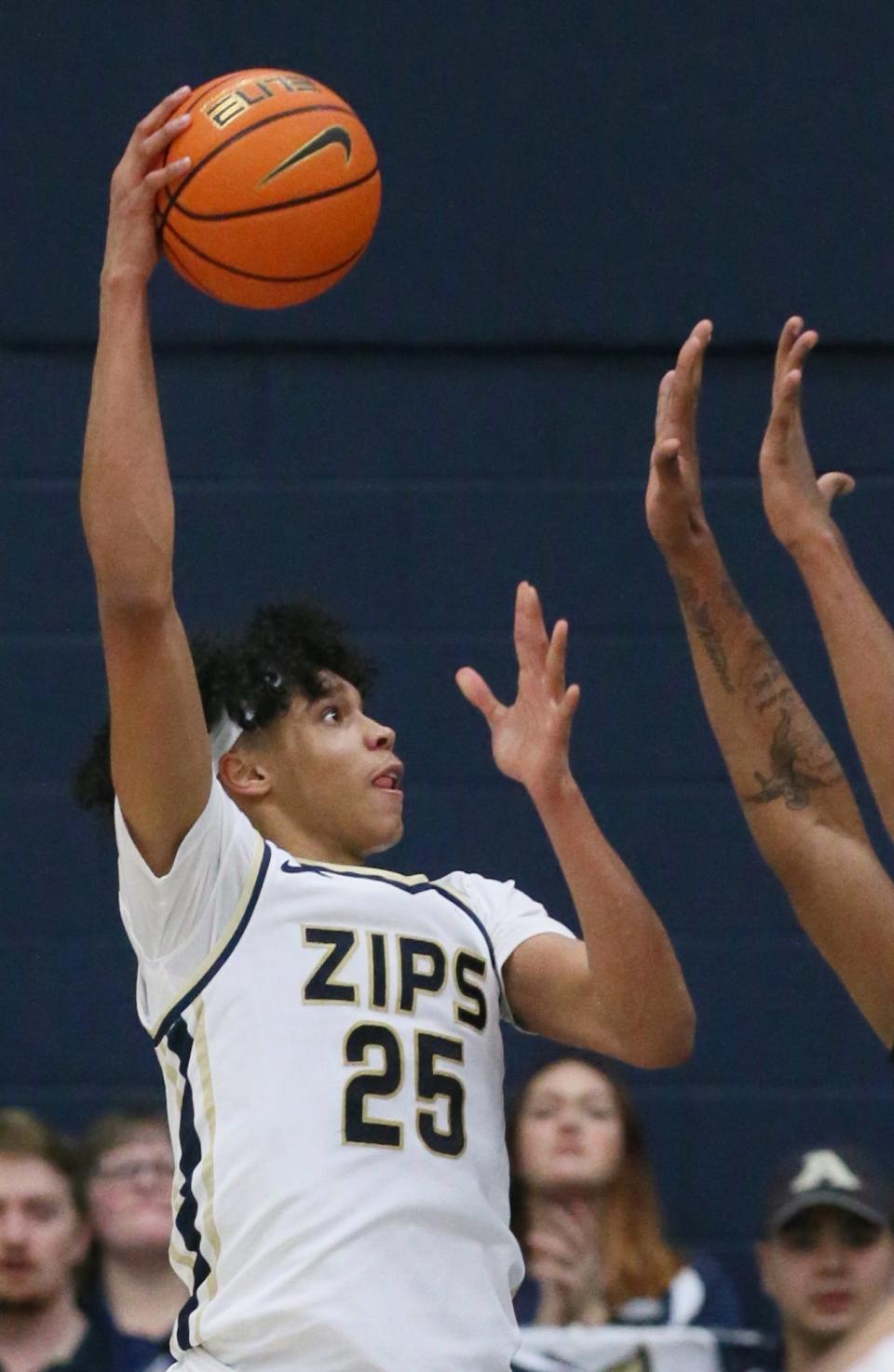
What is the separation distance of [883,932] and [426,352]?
3.02 meters

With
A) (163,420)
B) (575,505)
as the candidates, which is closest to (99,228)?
(163,420)

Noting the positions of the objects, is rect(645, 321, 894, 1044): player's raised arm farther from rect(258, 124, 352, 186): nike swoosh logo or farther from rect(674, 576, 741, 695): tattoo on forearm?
rect(258, 124, 352, 186): nike swoosh logo

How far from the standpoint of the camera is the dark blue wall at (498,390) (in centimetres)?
645

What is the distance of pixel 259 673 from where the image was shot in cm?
436

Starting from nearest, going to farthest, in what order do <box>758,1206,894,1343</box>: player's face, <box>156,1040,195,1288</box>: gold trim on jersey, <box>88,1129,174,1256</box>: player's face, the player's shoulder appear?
<box>156,1040,195,1288</box>: gold trim on jersey
the player's shoulder
<box>758,1206,894,1343</box>: player's face
<box>88,1129,174,1256</box>: player's face

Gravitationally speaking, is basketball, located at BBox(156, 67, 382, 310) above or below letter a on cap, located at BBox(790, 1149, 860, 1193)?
above

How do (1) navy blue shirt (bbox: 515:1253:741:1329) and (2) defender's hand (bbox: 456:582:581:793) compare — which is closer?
(2) defender's hand (bbox: 456:582:581:793)

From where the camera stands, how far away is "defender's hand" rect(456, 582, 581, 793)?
3838 millimetres

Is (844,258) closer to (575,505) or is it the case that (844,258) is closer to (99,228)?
(575,505)

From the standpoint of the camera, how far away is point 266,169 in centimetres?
406

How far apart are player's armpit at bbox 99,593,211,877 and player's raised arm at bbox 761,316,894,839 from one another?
0.97 meters

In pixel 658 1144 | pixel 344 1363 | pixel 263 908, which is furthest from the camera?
pixel 658 1144

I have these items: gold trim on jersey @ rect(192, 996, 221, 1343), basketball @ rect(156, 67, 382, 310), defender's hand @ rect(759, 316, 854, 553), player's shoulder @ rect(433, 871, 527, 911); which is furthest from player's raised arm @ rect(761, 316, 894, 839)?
gold trim on jersey @ rect(192, 996, 221, 1343)

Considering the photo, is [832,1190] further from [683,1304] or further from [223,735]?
[223,735]
